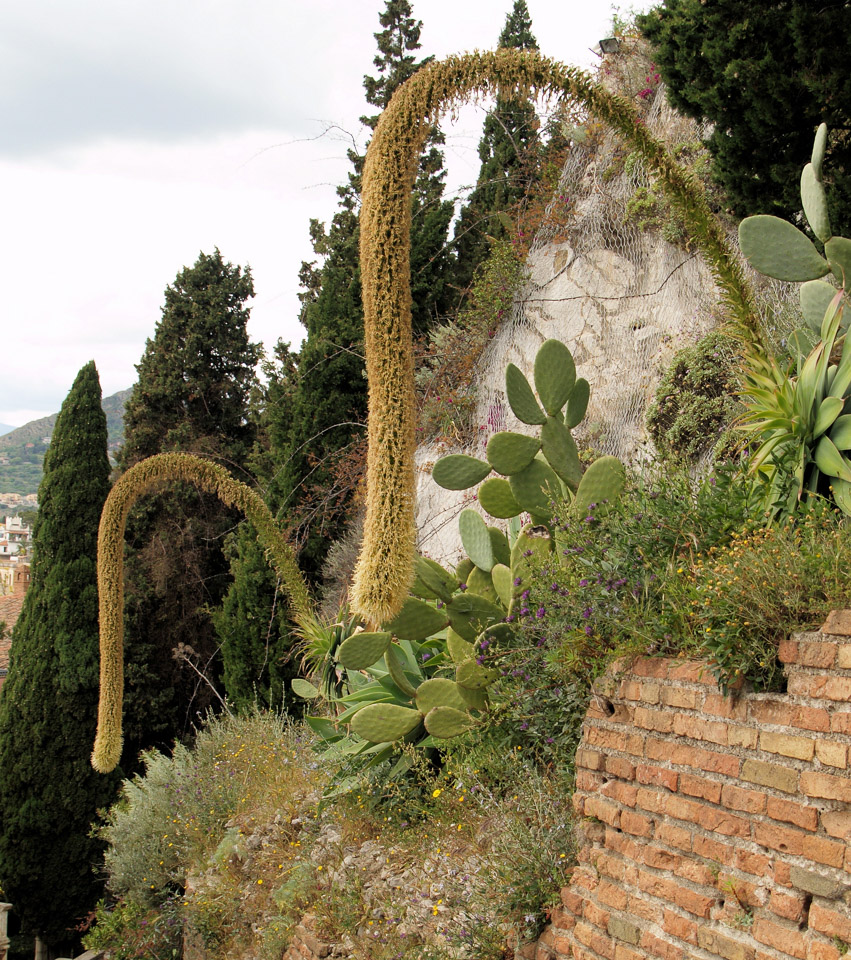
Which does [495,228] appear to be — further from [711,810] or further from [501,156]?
[711,810]

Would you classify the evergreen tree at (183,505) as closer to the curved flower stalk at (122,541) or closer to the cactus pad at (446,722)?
the curved flower stalk at (122,541)

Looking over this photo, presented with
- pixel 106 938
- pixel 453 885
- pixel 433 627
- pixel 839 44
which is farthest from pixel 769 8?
pixel 106 938

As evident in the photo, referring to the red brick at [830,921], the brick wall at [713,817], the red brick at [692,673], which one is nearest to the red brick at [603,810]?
the brick wall at [713,817]

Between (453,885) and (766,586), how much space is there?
1.94m

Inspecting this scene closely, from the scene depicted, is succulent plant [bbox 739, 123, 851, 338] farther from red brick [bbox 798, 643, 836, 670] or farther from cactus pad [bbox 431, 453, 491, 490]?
cactus pad [bbox 431, 453, 491, 490]

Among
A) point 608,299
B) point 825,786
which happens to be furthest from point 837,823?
point 608,299

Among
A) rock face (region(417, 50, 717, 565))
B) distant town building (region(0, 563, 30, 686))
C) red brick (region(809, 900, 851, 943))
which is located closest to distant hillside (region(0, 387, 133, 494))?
distant town building (region(0, 563, 30, 686))

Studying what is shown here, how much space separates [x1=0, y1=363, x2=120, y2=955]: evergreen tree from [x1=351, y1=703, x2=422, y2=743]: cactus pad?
7.53 m

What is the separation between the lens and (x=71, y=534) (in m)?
11.4

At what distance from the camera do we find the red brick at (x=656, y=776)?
260 cm

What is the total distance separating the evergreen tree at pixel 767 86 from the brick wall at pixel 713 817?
3517mm

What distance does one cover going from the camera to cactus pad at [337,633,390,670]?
394cm

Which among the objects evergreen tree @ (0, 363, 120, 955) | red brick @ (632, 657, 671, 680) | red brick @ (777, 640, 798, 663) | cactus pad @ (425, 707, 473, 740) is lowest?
evergreen tree @ (0, 363, 120, 955)

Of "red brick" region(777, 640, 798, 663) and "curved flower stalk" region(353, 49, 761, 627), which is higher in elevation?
"curved flower stalk" region(353, 49, 761, 627)
